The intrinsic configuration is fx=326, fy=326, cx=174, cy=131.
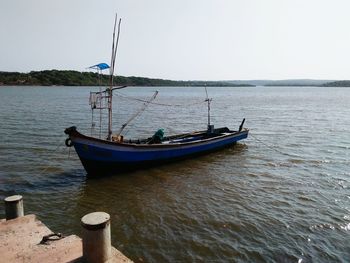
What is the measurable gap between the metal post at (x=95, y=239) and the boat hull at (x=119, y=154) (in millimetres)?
A: 8604

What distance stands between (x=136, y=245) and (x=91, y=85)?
17947 centimetres

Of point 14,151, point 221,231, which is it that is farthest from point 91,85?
point 221,231

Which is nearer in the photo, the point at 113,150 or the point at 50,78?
the point at 113,150

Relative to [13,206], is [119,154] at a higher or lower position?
lower

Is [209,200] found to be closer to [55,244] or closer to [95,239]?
[55,244]

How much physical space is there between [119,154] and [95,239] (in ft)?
31.4

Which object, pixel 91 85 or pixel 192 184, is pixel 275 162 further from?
pixel 91 85

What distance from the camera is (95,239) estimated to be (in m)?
6.43

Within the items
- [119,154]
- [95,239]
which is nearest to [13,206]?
[95,239]

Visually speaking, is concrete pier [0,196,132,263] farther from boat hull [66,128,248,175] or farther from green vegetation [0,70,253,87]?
green vegetation [0,70,253,87]

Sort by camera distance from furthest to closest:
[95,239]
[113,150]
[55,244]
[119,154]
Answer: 1. [119,154]
2. [113,150]
3. [55,244]
4. [95,239]

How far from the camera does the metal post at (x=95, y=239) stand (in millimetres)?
6383

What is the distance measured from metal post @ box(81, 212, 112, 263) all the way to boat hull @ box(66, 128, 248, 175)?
8604mm

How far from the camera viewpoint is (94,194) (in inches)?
539
